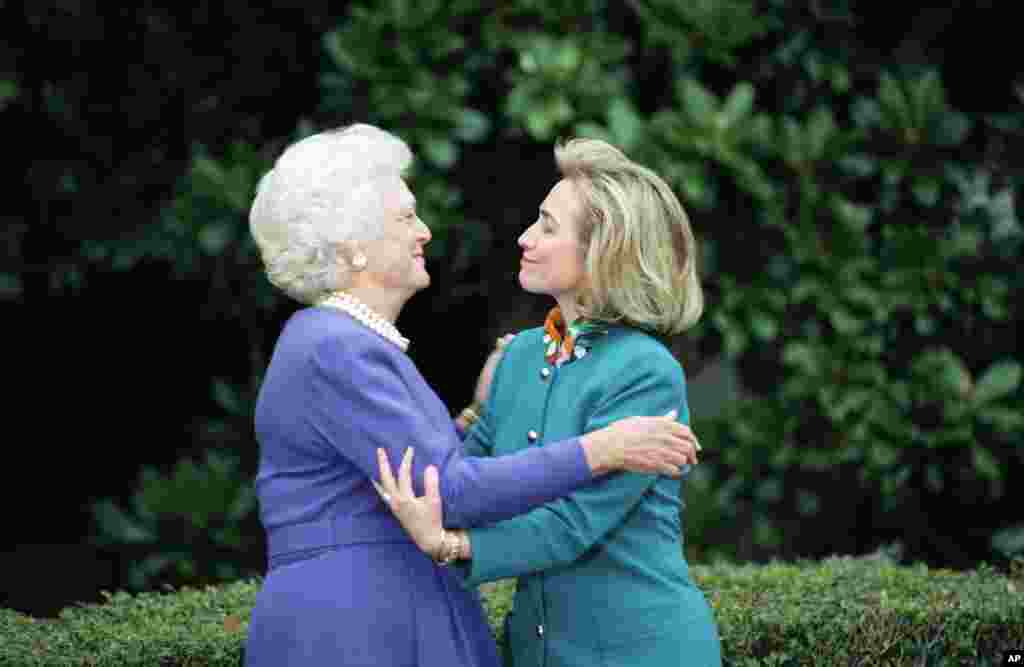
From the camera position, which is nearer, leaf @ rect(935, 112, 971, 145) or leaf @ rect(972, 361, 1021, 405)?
leaf @ rect(972, 361, 1021, 405)

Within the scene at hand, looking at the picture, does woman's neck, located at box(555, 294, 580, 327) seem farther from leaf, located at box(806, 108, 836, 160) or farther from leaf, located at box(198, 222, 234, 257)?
leaf, located at box(806, 108, 836, 160)

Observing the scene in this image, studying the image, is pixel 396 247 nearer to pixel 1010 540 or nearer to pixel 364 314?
pixel 364 314

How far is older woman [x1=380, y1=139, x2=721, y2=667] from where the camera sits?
119 inches

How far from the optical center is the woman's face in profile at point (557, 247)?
3.24 metres

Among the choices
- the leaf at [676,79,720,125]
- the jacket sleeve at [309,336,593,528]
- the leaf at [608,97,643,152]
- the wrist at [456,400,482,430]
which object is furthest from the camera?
the leaf at [676,79,720,125]

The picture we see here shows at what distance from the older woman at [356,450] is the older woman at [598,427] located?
0.07 meters

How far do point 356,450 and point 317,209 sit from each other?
0.49 meters

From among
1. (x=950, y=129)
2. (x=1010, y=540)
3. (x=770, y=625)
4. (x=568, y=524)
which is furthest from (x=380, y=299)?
(x=1010, y=540)

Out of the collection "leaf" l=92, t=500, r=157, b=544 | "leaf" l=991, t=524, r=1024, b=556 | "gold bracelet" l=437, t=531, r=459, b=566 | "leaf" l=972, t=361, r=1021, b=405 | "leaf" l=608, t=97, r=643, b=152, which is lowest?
"leaf" l=991, t=524, r=1024, b=556

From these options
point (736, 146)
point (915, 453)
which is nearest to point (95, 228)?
point (736, 146)

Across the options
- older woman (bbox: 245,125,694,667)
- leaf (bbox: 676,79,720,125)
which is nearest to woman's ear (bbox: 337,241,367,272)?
older woman (bbox: 245,125,694,667)

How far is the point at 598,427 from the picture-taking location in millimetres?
3100

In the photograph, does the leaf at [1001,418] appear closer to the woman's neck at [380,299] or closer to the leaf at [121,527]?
the leaf at [121,527]

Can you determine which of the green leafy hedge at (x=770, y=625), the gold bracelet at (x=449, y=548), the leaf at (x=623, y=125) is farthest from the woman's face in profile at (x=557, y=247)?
the leaf at (x=623, y=125)
